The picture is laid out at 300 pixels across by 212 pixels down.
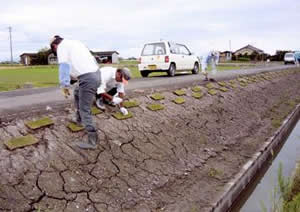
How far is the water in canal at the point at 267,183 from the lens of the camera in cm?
537

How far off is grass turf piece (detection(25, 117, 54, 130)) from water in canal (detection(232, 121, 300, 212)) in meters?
3.29

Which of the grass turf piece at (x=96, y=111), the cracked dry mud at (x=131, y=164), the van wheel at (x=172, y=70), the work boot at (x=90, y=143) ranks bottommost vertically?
the cracked dry mud at (x=131, y=164)

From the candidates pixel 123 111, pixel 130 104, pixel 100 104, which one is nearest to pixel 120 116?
pixel 123 111

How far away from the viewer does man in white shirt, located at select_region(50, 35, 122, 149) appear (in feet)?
14.6

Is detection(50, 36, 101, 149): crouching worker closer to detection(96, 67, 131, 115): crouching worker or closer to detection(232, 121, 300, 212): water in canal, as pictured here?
detection(96, 67, 131, 115): crouching worker

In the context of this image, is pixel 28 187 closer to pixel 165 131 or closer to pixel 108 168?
pixel 108 168

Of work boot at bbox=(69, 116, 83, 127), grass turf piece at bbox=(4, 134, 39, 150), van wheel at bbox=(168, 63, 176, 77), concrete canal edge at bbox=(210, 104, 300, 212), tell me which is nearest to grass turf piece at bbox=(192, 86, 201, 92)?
concrete canal edge at bbox=(210, 104, 300, 212)

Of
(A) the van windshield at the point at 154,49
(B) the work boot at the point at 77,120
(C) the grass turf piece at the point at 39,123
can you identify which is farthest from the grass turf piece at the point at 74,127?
(A) the van windshield at the point at 154,49

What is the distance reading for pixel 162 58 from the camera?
1650 cm

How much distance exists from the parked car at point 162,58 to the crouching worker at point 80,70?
39.0 ft

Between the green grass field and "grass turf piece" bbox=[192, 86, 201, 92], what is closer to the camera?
"grass turf piece" bbox=[192, 86, 201, 92]

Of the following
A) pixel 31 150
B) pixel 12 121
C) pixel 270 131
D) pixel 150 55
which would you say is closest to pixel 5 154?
pixel 31 150

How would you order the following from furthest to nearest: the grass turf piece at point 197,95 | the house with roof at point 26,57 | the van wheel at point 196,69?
the house with roof at point 26,57
the van wheel at point 196,69
the grass turf piece at point 197,95

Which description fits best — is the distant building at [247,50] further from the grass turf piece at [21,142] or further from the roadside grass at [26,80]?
the grass turf piece at [21,142]
